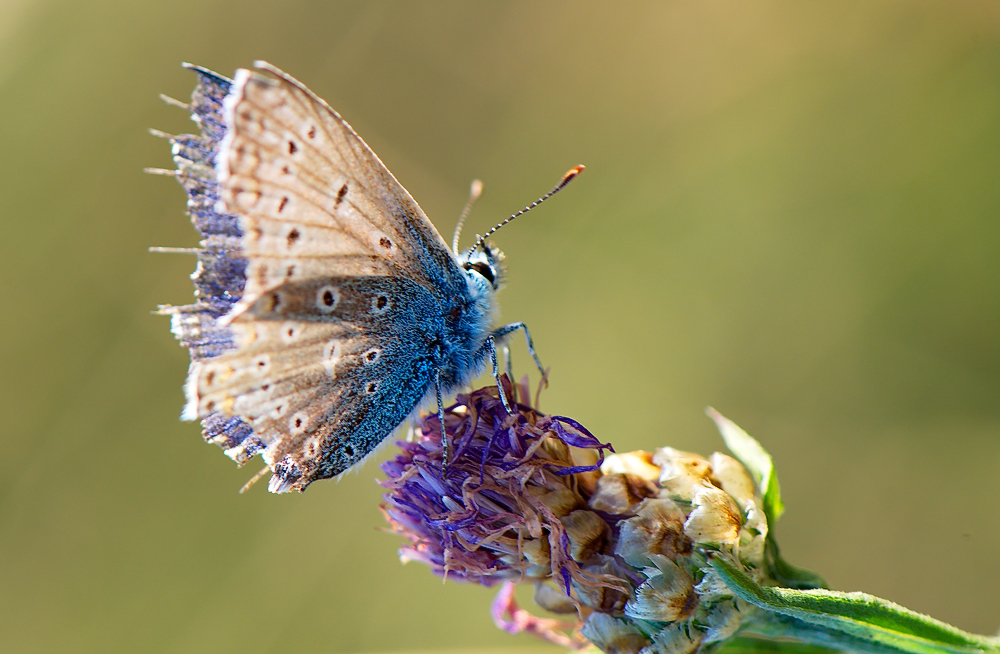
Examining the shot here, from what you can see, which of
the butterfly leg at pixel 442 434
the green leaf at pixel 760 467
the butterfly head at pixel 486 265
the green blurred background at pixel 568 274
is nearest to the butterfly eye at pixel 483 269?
the butterfly head at pixel 486 265

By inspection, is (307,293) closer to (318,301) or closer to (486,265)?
(318,301)

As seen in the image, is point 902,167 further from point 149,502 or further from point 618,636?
point 149,502

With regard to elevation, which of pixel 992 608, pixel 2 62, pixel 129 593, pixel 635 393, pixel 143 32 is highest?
pixel 143 32

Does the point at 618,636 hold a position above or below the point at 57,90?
below

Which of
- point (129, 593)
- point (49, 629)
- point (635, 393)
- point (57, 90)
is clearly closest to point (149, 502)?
point (129, 593)

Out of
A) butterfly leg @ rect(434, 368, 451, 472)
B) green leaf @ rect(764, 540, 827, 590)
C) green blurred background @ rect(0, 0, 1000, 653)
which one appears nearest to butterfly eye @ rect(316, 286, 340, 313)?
butterfly leg @ rect(434, 368, 451, 472)

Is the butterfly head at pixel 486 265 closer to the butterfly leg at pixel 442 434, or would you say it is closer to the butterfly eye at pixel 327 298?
the butterfly leg at pixel 442 434

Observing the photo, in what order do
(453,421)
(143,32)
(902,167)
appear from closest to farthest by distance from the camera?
(453,421), (902,167), (143,32)

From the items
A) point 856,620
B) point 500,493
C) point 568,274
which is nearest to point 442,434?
point 500,493
